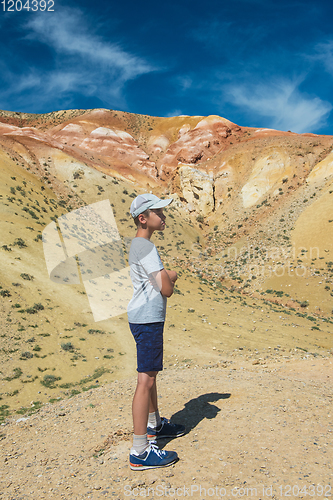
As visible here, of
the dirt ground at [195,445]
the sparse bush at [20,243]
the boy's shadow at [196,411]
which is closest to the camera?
the dirt ground at [195,445]

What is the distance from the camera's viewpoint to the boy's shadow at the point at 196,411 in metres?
3.90

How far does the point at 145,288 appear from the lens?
2.98m

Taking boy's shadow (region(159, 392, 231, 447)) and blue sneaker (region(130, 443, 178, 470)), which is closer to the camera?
blue sneaker (region(130, 443, 178, 470))

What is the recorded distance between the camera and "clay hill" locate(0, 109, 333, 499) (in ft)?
10.5

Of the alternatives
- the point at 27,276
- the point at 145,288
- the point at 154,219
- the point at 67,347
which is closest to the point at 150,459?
the point at 145,288

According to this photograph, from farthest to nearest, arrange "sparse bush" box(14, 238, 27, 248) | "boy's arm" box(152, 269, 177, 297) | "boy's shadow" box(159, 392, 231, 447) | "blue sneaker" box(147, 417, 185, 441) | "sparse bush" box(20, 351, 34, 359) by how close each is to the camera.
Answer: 1. "sparse bush" box(14, 238, 27, 248)
2. "sparse bush" box(20, 351, 34, 359)
3. "boy's shadow" box(159, 392, 231, 447)
4. "blue sneaker" box(147, 417, 185, 441)
5. "boy's arm" box(152, 269, 177, 297)

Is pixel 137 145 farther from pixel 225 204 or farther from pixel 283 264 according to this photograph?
pixel 283 264

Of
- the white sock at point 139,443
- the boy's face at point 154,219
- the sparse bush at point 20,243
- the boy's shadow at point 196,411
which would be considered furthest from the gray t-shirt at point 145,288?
the sparse bush at point 20,243

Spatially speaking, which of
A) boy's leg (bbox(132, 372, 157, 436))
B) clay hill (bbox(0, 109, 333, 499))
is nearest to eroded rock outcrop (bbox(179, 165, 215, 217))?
clay hill (bbox(0, 109, 333, 499))

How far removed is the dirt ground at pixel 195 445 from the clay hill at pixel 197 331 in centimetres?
2

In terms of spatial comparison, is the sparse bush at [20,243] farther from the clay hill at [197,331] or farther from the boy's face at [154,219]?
the boy's face at [154,219]

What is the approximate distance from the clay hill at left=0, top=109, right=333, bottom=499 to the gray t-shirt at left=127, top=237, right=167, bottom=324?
1.51m

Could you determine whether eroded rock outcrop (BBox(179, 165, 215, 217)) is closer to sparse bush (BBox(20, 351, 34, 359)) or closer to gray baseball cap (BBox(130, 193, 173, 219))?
sparse bush (BBox(20, 351, 34, 359))

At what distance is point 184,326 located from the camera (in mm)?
12945
